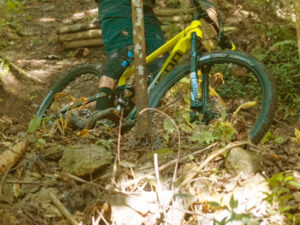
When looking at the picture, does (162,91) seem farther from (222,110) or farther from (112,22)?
(112,22)

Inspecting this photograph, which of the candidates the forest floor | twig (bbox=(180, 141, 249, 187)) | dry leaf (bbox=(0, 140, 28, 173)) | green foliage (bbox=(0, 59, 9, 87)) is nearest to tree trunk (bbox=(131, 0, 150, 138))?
the forest floor

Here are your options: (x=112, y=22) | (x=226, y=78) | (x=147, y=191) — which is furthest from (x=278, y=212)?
(x=226, y=78)

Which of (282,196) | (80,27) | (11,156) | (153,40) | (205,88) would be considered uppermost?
(80,27)

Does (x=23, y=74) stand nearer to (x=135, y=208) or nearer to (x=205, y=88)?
(x=205, y=88)

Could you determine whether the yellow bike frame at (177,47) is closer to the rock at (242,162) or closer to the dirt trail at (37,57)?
the rock at (242,162)

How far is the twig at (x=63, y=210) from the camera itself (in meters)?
2.34

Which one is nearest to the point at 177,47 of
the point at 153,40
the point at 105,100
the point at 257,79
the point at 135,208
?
the point at 153,40

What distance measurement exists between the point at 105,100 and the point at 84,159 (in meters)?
1.29

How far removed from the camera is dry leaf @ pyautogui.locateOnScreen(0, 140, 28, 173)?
2879mm

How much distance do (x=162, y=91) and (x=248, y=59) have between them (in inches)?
35.2

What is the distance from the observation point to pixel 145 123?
3291 mm

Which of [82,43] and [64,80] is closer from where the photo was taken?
[64,80]

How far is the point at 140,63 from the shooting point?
3.20 meters

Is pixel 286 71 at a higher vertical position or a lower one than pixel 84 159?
higher
